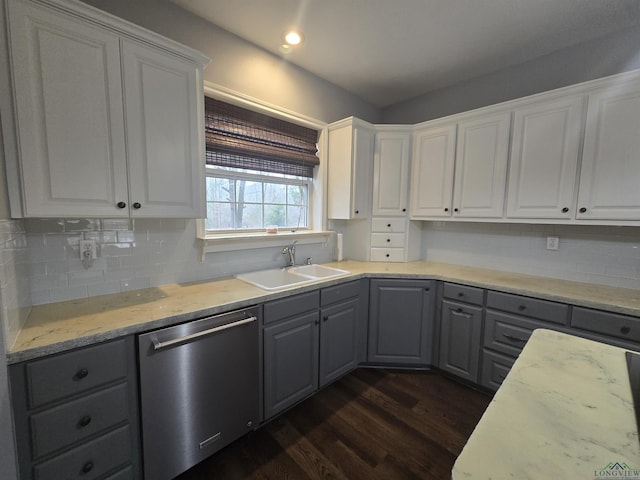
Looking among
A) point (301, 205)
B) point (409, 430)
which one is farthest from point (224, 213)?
point (409, 430)

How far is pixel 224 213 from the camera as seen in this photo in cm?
216

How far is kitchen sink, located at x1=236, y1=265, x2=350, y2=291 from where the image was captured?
2109mm

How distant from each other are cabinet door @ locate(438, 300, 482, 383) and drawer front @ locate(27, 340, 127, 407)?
7.19 feet

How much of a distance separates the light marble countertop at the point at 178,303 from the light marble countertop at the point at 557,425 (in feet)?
3.67

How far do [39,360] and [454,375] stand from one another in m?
2.59

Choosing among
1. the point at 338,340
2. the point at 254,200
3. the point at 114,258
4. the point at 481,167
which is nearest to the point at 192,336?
the point at 114,258

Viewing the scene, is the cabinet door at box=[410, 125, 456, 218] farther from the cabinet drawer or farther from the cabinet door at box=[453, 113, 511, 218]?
the cabinet drawer

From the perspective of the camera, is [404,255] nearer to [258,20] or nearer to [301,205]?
[301,205]

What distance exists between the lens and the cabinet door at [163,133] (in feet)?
4.46

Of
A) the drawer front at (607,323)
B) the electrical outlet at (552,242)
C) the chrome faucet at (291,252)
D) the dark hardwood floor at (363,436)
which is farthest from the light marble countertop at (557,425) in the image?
the chrome faucet at (291,252)

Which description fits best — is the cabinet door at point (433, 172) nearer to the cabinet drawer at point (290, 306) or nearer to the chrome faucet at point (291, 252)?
the chrome faucet at point (291, 252)

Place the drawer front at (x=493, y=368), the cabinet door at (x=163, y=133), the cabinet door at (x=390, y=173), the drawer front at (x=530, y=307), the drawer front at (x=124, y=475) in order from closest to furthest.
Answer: the drawer front at (x=124, y=475) → the cabinet door at (x=163, y=133) → the drawer front at (x=530, y=307) → the drawer front at (x=493, y=368) → the cabinet door at (x=390, y=173)

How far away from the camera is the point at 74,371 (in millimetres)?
1074

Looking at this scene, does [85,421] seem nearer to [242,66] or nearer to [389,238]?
[242,66]
